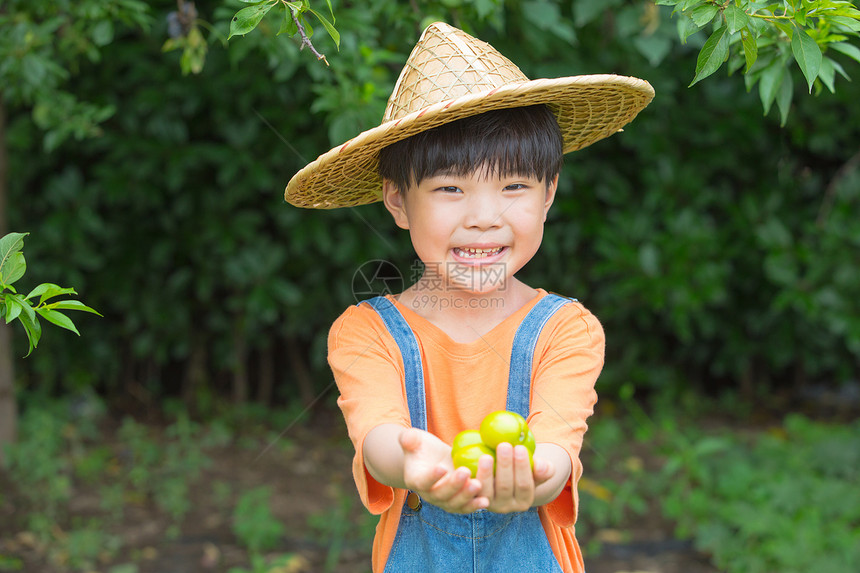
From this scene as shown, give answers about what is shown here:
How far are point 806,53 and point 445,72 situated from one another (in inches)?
23.0

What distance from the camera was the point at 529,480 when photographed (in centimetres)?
104

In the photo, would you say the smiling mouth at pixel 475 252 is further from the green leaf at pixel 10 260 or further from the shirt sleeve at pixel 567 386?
the green leaf at pixel 10 260

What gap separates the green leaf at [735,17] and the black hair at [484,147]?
1.09 ft

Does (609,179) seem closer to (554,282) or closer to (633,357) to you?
(554,282)

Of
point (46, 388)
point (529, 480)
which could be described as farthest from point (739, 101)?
point (46, 388)

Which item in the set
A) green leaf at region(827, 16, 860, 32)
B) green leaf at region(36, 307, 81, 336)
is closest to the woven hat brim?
green leaf at region(827, 16, 860, 32)

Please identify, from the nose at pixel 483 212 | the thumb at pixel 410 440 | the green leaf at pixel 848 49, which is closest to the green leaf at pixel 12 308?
the thumb at pixel 410 440

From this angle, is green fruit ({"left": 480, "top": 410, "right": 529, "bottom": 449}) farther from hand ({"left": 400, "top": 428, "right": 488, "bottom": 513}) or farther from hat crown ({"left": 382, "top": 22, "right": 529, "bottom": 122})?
hat crown ({"left": 382, "top": 22, "right": 529, "bottom": 122})

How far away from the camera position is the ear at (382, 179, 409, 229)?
1438 millimetres

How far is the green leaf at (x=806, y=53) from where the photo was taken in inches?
49.9

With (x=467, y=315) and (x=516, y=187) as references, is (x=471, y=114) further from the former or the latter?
(x=467, y=315)

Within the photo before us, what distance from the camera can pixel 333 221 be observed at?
3.53 meters

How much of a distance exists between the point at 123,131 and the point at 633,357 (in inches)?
102

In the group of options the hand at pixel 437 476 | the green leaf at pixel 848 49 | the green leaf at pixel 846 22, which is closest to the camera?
the hand at pixel 437 476
